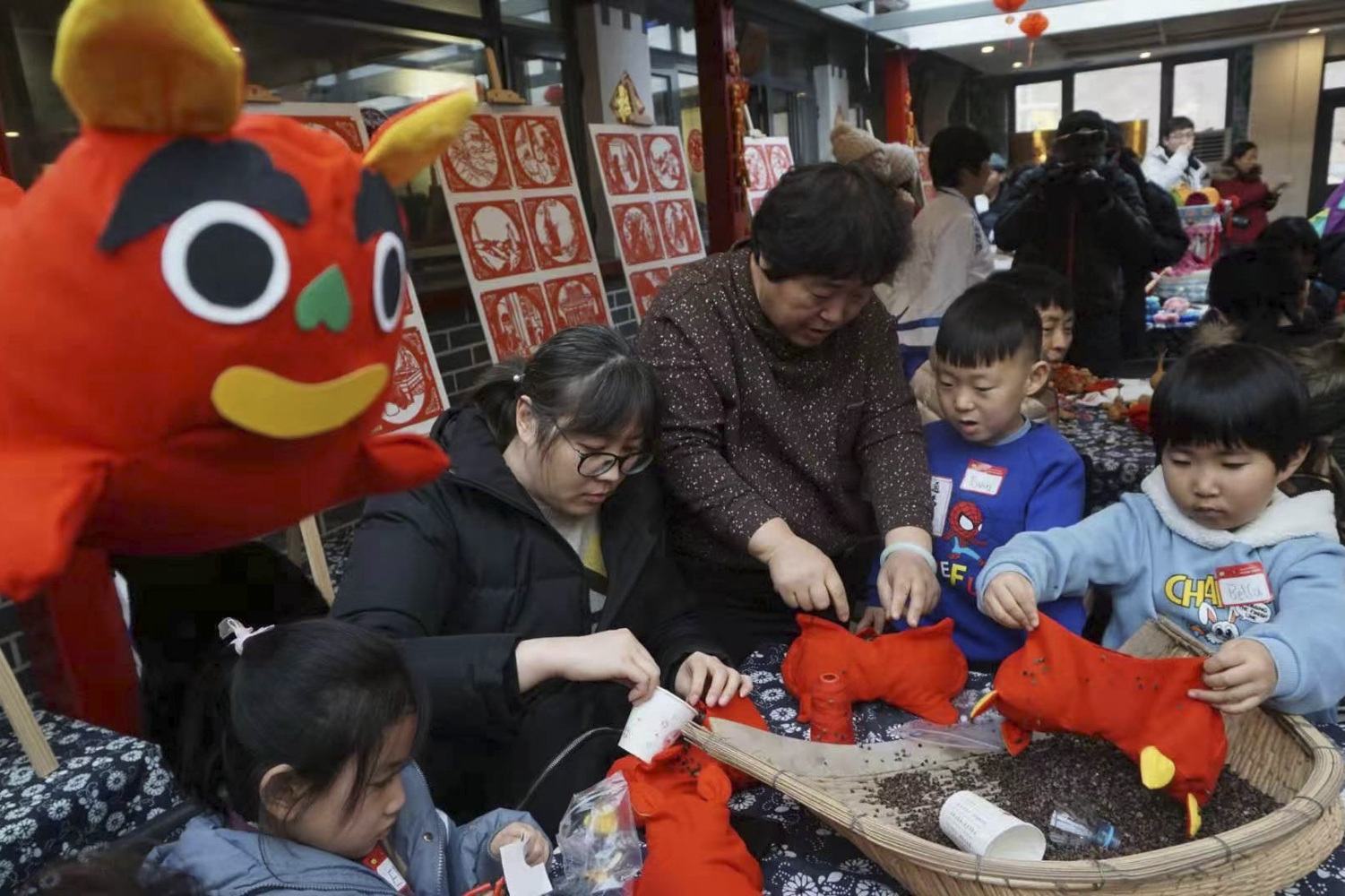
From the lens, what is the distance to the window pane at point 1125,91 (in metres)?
10.5

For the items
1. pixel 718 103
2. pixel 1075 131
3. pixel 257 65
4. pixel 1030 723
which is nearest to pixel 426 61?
pixel 257 65

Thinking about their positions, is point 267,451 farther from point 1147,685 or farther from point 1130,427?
point 1130,427

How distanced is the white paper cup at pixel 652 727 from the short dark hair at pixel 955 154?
2.97 meters

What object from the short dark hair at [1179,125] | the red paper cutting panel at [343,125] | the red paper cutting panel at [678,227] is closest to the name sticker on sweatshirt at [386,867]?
the red paper cutting panel at [343,125]

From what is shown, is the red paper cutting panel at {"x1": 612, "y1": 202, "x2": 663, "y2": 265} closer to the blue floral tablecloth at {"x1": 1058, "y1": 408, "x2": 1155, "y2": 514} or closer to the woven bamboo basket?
the blue floral tablecloth at {"x1": 1058, "y1": 408, "x2": 1155, "y2": 514}

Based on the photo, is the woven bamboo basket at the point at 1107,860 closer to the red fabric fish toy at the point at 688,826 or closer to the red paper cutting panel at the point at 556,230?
the red fabric fish toy at the point at 688,826

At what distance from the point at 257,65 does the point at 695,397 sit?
2448 mm

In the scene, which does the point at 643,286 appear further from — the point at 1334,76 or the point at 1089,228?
the point at 1334,76

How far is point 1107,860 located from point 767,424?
79cm

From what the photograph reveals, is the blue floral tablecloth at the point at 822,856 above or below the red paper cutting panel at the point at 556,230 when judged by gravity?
below

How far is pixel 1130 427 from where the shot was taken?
7.83 feet

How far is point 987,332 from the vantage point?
149 centimetres

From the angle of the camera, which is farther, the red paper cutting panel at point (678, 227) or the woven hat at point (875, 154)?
the red paper cutting panel at point (678, 227)

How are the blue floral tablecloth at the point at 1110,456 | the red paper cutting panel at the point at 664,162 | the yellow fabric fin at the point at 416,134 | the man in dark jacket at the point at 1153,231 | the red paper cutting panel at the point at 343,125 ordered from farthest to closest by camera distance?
the red paper cutting panel at the point at 664,162 < the man in dark jacket at the point at 1153,231 < the red paper cutting panel at the point at 343,125 < the blue floral tablecloth at the point at 1110,456 < the yellow fabric fin at the point at 416,134
